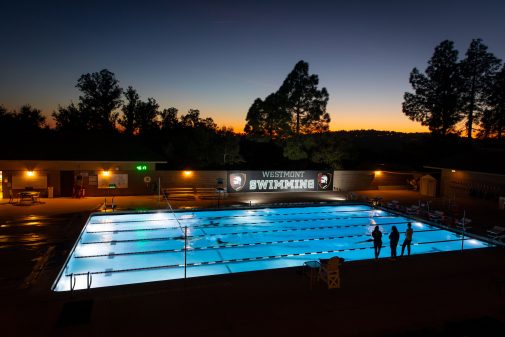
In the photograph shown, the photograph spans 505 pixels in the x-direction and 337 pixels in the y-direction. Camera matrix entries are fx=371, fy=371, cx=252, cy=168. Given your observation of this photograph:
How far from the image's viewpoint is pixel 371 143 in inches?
3095

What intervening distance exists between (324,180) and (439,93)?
22093 millimetres

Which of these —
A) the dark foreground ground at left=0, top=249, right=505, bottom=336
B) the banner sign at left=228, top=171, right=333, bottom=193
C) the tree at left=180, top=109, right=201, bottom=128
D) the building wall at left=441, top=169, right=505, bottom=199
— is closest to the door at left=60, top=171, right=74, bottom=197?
the banner sign at left=228, top=171, right=333, bottom=193

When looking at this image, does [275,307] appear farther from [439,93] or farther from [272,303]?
[439,93]

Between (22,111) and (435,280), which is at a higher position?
(22,111)

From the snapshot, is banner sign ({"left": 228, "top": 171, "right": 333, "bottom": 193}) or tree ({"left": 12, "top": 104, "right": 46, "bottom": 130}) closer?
banner sign ({"left": 228, "top": 171, "right": 333, "bottom": 193})

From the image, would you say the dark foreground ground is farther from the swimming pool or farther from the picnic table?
the picnic table

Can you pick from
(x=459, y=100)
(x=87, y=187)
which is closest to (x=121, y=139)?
(x=87, y=187)

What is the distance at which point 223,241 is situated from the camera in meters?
16.2

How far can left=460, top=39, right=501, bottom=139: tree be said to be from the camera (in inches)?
1535

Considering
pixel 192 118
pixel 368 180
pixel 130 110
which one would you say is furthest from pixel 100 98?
pixel 368 180

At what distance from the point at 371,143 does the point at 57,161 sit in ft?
223

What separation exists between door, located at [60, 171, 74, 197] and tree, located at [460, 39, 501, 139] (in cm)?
3847

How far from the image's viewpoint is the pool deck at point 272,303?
6910 millimetres

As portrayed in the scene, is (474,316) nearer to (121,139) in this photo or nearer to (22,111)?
(121,139)
